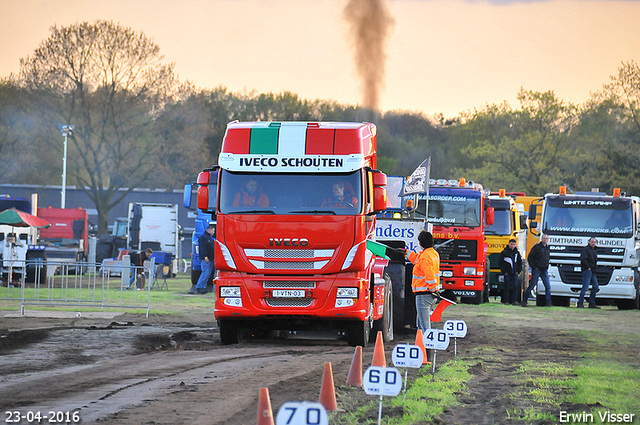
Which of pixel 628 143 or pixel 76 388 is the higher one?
pixel 628 143

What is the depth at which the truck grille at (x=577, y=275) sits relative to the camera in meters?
25.8

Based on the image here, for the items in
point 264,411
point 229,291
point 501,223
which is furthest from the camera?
point 501,223

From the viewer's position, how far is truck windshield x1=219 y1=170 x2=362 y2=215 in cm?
1345

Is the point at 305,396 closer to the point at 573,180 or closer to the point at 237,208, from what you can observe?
the point at 237,208

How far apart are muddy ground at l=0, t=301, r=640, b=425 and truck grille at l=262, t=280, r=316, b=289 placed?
0.99 m

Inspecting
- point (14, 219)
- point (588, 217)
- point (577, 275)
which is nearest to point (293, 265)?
point (588, 217)

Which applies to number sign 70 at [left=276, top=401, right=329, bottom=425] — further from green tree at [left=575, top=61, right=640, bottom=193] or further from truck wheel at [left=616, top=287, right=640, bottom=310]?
green tree at [left=575, top=61, right=640, bottom=193]

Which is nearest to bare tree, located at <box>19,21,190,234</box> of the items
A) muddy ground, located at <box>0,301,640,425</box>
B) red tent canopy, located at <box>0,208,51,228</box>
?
red tent canopy, located at <box>0,208,51,228</box>

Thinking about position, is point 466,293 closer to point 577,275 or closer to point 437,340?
point 577,275

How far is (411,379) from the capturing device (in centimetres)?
1075

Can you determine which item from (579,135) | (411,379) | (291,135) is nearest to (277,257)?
(291,135)

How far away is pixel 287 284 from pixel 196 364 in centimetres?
225

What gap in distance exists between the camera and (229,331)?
14.5m

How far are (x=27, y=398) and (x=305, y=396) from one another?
280 cm
